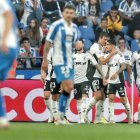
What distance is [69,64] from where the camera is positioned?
1477 cm

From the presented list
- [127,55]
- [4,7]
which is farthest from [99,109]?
[4,7]

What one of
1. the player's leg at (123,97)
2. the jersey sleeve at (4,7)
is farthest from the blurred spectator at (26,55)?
the jersey sleeve at (4,7)

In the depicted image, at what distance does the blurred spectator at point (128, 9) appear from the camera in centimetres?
2534

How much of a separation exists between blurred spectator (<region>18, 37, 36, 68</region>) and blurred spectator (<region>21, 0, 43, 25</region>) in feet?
5.51

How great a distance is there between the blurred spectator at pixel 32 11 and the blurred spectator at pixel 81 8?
50.1 inches

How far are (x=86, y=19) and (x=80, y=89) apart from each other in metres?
6.10

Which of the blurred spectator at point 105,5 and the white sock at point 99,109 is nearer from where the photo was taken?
the white sock at point 99,109

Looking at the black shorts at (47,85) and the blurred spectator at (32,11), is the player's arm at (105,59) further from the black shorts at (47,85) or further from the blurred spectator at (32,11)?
the blurred spectator at (32,11)

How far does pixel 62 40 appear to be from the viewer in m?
14.7

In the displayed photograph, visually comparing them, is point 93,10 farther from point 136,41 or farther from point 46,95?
point 46,95

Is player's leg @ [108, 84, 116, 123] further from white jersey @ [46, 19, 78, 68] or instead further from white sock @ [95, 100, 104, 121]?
white jersey @ [46, 19, 78, 68]

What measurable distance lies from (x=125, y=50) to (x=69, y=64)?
7.39 m

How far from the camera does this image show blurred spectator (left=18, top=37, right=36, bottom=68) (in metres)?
20.9

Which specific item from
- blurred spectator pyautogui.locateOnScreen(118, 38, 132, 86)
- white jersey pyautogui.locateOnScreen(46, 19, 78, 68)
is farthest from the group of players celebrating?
white jersey pyautogui.locateOnScreen(46, 19, 78, 68)
